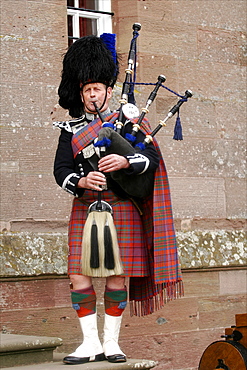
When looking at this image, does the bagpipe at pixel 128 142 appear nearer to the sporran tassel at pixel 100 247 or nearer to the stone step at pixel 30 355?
the sporran tassel at pixel 100 247

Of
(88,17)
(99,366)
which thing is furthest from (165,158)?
(99,366)

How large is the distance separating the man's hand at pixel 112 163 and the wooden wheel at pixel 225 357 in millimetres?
1382

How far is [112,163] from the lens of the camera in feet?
13.2

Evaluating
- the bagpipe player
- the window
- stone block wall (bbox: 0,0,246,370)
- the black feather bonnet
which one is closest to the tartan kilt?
the bagpipe player

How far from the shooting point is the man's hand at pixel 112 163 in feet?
13.2

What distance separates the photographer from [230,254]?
598 centimetres

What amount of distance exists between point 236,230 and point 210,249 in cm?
37

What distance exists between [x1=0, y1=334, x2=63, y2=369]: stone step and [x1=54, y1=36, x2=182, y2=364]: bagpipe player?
387 millimetres

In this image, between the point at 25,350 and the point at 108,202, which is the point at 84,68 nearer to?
the point at 108,202

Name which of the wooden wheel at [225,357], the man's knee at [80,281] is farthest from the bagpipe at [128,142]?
the wooden wheel at [225,357]

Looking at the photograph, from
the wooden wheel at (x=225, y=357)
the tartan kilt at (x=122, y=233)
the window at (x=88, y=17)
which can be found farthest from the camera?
the window at (x=88, y=17)

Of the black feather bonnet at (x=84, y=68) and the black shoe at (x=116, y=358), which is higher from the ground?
the black feather bonnet at (x=84, y=68)

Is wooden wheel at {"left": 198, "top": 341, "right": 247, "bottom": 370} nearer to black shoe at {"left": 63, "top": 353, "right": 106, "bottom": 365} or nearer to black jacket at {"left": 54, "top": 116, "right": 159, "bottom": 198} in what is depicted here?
black shoe at {"left": 63, "top": 353, "right": 106, "bottom": 365}

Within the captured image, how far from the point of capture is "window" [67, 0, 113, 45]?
6.12 meters
